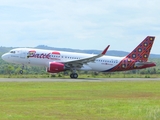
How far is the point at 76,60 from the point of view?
2229 inches

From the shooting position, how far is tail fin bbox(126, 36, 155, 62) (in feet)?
207

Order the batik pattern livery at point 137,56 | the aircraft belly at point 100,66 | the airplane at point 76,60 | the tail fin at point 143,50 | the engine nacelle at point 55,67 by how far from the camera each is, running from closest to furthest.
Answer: the engine nacelle at point 55,67 → the airplane at point 76,60 → the aircraft belly at point 100,66 → the batik pattern livery at point 137,56 → the tail fin at point 143,50

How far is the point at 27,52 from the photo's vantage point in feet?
187

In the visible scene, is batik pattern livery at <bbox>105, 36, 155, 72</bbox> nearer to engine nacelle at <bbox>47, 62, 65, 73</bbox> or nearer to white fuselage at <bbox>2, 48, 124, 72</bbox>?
white fuselage at <bbox>2, 48, 124, 72</bbox>

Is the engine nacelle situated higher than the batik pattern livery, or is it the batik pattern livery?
the batik pattern livery

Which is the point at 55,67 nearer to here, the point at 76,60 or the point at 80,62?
the point at 76,60

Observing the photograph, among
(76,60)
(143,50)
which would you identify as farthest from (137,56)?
(76,60)

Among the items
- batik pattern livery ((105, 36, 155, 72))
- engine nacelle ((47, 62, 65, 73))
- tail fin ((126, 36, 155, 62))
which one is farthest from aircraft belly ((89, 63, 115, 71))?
engine nacelle ((47, 62, 65, 73))

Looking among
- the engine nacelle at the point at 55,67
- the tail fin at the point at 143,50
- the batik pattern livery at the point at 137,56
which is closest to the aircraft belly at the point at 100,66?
the batik pattern livery at the point at 137,56

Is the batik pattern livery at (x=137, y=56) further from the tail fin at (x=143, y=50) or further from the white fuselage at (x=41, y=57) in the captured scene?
the white fuselage at (x=41, y=57)

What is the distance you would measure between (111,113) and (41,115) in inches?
140

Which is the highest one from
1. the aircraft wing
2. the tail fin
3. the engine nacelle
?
the tail fin

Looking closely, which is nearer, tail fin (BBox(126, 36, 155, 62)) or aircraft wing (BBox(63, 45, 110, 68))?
aircraft wing (BBox(63, 45, 110, 68))

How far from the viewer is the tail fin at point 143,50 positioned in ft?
207
